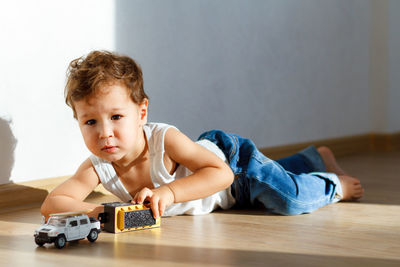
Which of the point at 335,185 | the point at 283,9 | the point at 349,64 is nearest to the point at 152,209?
the point at 335,185

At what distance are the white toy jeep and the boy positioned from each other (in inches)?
4.0

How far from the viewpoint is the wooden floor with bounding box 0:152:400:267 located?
1.10 m

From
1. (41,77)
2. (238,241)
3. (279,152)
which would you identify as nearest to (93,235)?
(238,241)

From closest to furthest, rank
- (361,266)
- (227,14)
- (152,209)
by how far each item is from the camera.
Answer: (361,266) < (152,209) < (227,14)

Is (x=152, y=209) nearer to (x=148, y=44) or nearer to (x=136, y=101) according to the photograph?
(x=136, y=101)

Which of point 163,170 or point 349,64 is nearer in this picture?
point 163,170

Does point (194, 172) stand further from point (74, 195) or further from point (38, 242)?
point (38, 242)

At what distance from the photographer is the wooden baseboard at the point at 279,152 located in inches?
66.2

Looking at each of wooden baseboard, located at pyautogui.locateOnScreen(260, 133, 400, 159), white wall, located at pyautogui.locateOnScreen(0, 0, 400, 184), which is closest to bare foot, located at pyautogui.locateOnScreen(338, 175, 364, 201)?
white wall, located at pyautogui.locateOnScreen(0, 0, 400, 184)

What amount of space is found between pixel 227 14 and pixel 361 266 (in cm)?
144

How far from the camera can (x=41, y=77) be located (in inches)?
68.3

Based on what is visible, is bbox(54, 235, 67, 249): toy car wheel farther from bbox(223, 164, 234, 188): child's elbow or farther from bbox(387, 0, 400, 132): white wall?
bbox(387, 0, 400, 132): white wall

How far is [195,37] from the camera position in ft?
7.20

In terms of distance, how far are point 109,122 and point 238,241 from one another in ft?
1.26
